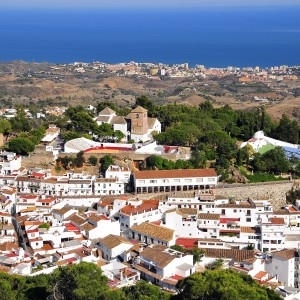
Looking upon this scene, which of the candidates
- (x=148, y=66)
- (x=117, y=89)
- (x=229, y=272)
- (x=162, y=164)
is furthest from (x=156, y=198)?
(x=148, y=66)

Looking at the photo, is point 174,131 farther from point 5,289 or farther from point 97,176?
point 5,289

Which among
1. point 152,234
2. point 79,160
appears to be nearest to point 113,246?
point 152,234

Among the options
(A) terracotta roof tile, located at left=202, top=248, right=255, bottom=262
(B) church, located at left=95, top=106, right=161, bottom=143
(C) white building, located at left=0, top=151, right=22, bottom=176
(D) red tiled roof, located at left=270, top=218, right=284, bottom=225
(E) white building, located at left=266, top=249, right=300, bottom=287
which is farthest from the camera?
(B) church, located at left=95, top=106, right=161, bottom=143

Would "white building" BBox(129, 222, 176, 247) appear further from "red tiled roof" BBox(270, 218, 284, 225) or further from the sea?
the sea

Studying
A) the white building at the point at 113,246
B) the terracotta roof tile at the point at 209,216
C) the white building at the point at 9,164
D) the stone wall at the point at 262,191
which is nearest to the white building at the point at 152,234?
the white building at the point at 113,246

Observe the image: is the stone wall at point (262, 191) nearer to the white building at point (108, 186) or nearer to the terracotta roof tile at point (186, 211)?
the terracotta roof tile at point (186, 211)

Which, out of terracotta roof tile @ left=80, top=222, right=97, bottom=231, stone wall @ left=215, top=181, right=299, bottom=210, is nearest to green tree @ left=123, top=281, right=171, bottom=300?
terracotta roof tile @ left=80, top=222, right=97, bottom=231
